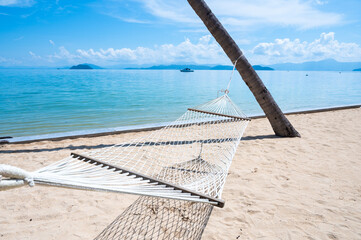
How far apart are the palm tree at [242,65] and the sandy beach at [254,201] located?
2.10 ft

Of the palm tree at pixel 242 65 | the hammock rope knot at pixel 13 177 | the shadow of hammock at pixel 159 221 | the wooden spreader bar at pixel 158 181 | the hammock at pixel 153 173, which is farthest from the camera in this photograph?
the palm tree at pixel 242 65

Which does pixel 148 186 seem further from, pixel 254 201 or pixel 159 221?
pixel 254 201

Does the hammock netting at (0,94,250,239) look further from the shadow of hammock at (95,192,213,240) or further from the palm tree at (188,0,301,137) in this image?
the palm tree at (188,0,301,137)

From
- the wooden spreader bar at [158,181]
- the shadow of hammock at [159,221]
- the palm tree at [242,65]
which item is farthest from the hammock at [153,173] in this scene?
the palm tree at [242,65]

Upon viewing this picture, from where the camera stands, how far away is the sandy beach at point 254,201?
1535mm

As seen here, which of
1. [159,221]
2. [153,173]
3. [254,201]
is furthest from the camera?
[153,173]

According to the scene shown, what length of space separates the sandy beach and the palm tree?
640 millimetres

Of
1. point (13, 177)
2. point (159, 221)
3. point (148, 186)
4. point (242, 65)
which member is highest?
point (242, 65)

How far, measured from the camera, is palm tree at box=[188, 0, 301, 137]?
328 centimetres

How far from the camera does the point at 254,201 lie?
189 centimetres

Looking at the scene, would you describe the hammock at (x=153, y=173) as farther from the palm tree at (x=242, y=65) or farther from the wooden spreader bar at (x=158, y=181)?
the palm tree at (x=242, y=65)

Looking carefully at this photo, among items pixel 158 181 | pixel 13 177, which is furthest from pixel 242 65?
pixel 13 177

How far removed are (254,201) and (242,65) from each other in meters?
2.22

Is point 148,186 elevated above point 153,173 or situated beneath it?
elevated above
